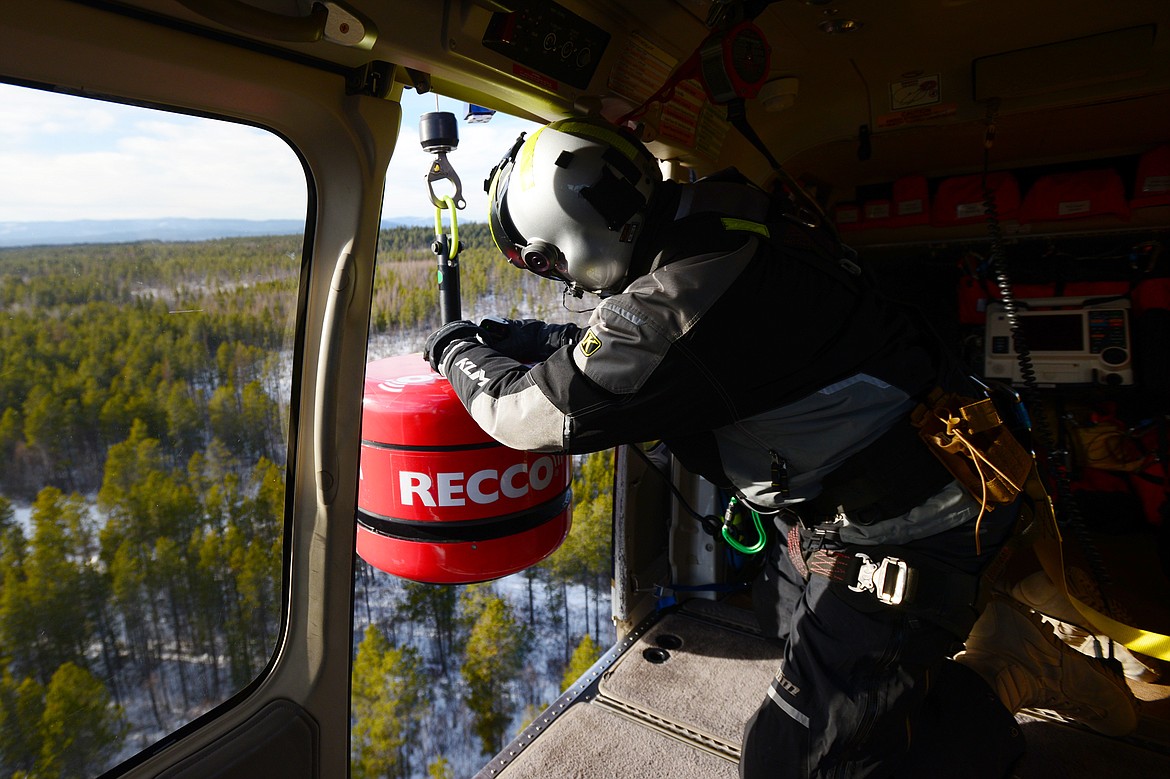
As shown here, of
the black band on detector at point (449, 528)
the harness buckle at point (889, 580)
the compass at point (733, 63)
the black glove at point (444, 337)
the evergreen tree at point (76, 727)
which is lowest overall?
the evergreen tree at point (76, 727)

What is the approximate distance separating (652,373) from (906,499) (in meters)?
0.71

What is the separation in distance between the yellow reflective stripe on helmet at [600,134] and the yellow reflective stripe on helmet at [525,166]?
55 mm

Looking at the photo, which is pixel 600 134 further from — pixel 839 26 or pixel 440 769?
pixel 440 769

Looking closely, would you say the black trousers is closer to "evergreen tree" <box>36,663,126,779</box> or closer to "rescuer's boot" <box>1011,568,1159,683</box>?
"rescuer's boot" <box>1011,568,1159,683</box>

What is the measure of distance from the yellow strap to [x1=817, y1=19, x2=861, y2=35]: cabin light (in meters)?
1.37

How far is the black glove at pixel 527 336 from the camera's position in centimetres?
169

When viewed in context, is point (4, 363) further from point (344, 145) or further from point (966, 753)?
point (966, 753)

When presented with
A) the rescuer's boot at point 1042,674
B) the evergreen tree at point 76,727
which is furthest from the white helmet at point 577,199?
the rescuer's boot at point 1042,674

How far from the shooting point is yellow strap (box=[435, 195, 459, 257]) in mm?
1508

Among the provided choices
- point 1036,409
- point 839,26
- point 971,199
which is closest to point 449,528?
point 839,26

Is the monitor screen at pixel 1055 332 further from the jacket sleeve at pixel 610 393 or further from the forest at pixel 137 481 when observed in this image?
the forest at pixel 137 481

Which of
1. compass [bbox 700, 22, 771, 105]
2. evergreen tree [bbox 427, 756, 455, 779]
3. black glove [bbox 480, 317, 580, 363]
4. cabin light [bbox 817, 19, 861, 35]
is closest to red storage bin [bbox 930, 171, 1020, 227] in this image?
cabin light [bbox 817, 19, 861, 35]

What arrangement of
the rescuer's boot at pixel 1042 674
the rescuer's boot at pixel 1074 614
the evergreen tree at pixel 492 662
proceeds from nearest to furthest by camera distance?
the rescuer's boot at pixel 1042 674 → the rescuer's boot at pixel 1074 614 → the evergreen tree at pixel 492 662

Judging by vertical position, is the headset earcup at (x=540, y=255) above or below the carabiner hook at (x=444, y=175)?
below
